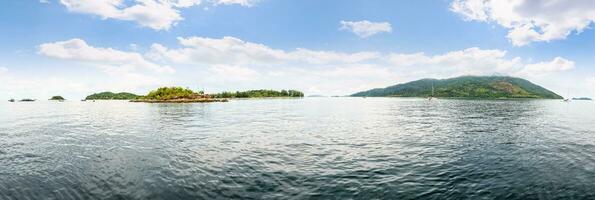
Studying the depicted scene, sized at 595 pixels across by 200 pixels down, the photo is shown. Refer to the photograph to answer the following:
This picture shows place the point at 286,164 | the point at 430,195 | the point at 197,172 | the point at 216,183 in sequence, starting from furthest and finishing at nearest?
the point at 286,164 → the point at 197,172 → the point at 216,183 → the point at 430,195

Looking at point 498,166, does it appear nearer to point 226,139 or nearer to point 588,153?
point 588,153

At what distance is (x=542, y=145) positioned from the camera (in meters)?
34.3

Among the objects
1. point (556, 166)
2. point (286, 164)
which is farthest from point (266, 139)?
point (556, 166)

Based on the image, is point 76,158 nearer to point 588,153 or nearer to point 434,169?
point 434,169

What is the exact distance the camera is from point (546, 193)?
18.1 meters

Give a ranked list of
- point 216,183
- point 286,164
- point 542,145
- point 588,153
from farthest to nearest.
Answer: point 542,145 < point 588,153 < point 286,164 < point 216,183

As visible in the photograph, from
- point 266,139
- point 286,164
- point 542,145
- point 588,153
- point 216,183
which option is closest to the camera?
point 216,183

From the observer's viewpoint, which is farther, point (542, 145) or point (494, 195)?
point (542, 145)

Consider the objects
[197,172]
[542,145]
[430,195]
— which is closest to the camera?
[430,195]

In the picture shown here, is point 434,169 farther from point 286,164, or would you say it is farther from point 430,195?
point 286,164

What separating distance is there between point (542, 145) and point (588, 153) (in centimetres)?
438

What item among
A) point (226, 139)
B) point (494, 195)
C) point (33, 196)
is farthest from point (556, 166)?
point (33, 196)

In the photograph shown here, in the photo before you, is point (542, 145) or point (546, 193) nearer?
point (546, 193)

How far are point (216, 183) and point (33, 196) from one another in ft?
30.1
